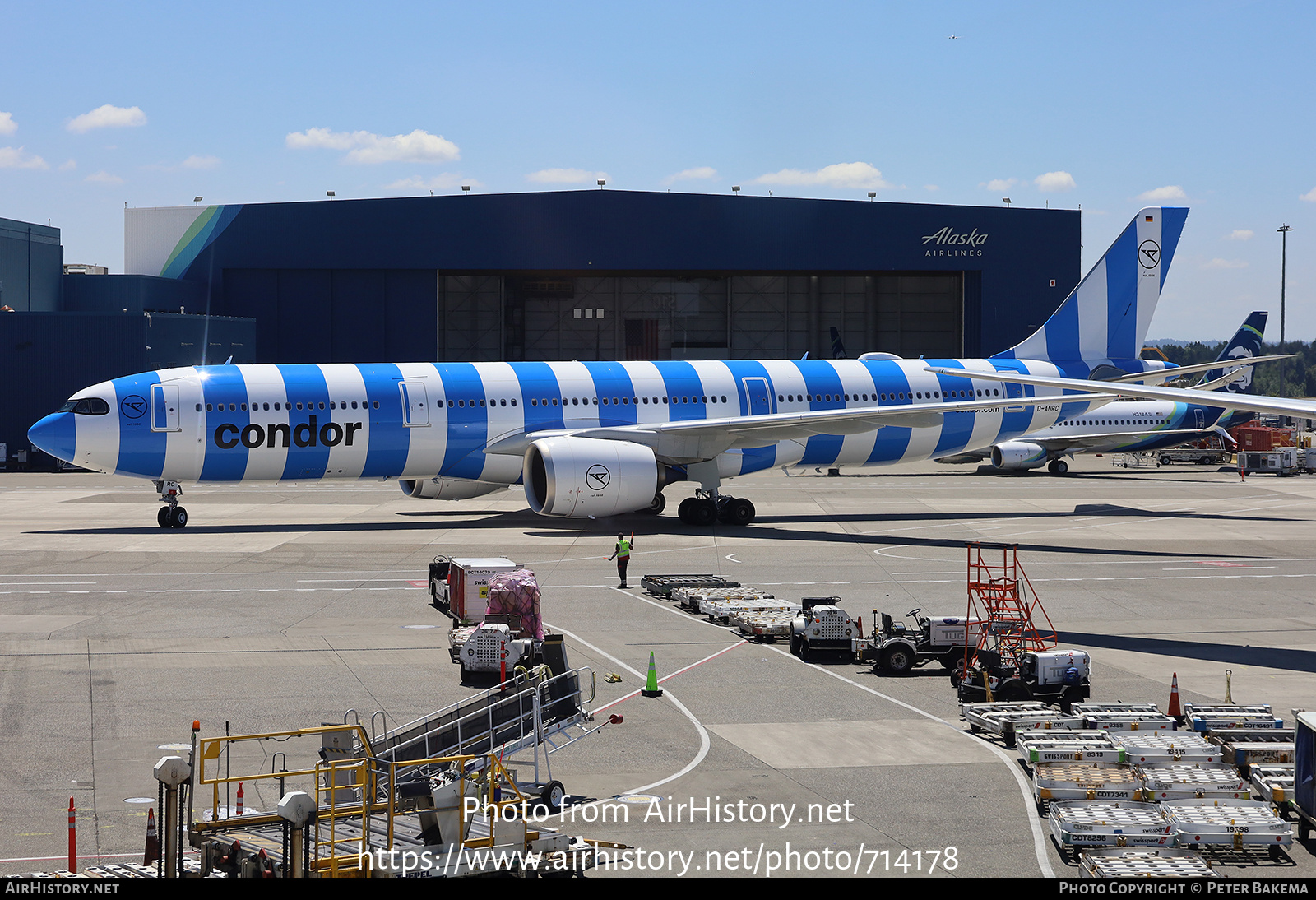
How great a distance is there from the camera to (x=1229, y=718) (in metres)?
16.7

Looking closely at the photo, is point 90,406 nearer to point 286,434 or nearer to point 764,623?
point 286,434

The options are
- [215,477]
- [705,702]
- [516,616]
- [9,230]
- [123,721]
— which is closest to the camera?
[123,721]

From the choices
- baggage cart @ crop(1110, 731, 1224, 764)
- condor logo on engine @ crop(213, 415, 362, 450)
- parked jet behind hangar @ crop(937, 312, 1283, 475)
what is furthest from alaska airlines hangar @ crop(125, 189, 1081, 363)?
baggage cart @ crop(1110, 731, 1224, 764)

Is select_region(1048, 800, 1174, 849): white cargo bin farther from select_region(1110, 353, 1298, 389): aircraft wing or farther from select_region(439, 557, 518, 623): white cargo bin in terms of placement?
select_region(1110, 353, 1298, 389): aircraft wing

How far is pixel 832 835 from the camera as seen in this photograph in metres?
13.1

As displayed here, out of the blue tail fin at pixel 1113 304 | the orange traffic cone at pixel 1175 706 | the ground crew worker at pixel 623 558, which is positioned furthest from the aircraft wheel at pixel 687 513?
the orange traffic cone at pixel 1175 706

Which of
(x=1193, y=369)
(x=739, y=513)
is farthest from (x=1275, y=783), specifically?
(x=1193, y=369)

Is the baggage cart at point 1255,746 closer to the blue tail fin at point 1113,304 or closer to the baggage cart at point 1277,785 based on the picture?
the baggage cart at point 1277,785

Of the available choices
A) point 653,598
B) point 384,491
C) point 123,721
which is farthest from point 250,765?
point 384,491

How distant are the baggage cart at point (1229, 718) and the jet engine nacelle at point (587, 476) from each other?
72.4ft

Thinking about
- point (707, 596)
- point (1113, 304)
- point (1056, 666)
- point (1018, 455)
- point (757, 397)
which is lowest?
point (707, 596)

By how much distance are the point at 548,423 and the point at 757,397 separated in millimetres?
7397
